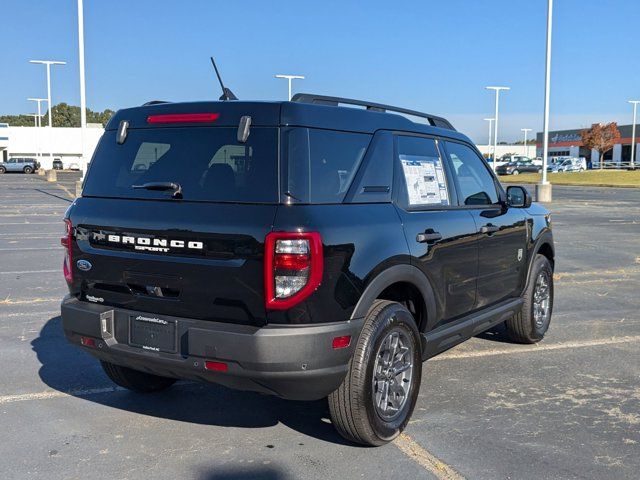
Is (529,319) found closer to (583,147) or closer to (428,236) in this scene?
(428,236)

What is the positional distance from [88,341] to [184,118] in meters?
1.40

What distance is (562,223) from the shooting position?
62.4 ft

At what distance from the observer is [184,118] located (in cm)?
392

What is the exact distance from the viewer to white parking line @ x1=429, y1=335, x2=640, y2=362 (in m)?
5.88

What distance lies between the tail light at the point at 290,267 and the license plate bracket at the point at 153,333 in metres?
0.62

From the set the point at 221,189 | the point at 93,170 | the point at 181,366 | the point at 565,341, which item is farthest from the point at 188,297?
the point at 565,341

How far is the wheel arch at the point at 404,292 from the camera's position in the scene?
371 centimetres

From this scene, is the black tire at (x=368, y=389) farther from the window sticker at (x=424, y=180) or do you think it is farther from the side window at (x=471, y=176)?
the side window at (x=471, y=176)

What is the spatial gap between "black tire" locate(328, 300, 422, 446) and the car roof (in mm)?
1070

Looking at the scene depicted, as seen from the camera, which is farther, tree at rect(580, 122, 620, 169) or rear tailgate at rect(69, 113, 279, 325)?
tree at rect(580, 122, 620, 169)

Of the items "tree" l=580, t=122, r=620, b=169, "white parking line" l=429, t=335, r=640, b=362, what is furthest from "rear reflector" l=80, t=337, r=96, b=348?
"tree" l=580, t=122, r=620, b=169

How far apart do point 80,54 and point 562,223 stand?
18317mm

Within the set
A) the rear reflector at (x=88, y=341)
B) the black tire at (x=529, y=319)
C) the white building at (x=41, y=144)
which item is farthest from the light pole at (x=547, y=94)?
the white building at (x=41, y=144)

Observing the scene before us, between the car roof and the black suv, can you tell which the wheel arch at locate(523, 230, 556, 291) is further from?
the car roof
